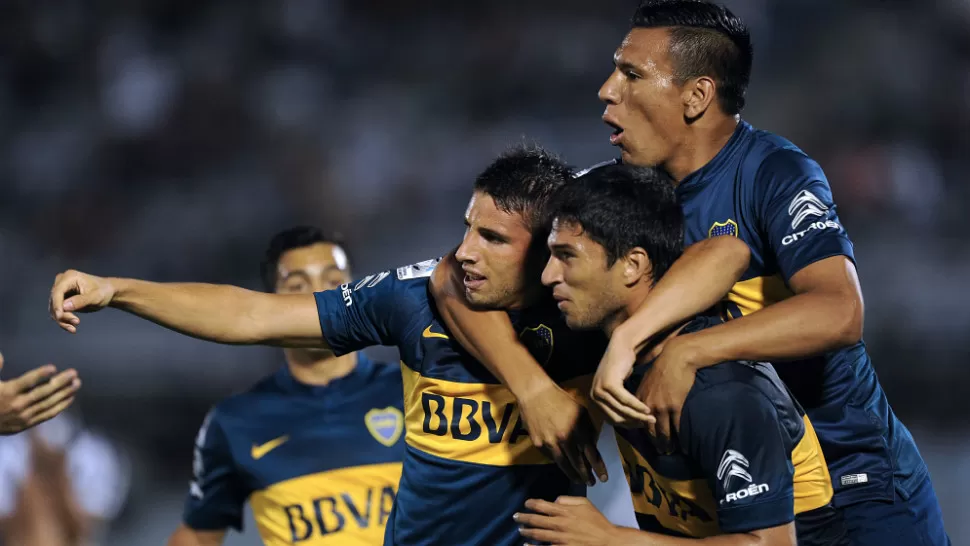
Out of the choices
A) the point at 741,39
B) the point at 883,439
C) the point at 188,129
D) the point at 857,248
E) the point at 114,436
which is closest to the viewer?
the point at 883,439

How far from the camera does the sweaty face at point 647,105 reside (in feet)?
9.82

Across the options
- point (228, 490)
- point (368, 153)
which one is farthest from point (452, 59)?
point (228, 490)

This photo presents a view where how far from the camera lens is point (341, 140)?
8477 millimetres

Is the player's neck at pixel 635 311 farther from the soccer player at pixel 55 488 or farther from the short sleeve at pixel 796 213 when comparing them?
the soccer player at pixel 55 488

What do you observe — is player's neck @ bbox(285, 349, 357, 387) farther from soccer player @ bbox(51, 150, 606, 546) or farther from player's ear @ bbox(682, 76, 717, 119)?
player's ear @ bbox(682, 76, 717, 119)

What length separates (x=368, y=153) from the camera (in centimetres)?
837

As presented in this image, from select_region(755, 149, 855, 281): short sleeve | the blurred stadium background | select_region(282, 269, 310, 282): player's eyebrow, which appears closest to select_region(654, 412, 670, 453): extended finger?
select_region(755, 149, 855, 281): short sleeve

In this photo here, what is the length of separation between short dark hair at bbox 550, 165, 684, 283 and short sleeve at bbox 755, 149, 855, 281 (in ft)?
0.76

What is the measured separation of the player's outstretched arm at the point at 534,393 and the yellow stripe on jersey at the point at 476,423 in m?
0.14

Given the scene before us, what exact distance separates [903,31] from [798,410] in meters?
6.25

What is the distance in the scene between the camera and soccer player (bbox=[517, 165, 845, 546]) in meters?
2.30

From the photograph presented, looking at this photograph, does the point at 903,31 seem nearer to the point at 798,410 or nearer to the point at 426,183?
Answer: the point at 426,183

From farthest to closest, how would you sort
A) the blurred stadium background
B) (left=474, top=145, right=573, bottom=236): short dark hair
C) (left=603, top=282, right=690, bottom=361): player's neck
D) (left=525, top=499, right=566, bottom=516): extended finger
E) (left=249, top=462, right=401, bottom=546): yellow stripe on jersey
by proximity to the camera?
the blurred stadium background → (left=249, top=462, right=401, bottom=546): yellow stripe on jersey → (left=474, top=145, right=573, bottom=236): short dark hair → (left=603, top=282, right=690, bottom=361): player's neck → (left=525, top=499, right=566, bottom=516): extended finger

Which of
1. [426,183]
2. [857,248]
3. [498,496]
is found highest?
[426,183]
